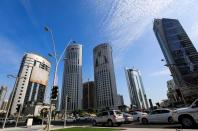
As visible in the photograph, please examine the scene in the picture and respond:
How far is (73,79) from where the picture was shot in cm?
17362

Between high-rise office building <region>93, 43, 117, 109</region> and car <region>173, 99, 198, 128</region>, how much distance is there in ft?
447

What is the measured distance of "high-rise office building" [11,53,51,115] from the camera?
118m

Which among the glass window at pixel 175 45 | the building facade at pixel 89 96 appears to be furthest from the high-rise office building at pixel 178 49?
the building facade at pixel 89 96

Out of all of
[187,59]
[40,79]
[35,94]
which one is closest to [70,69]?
[35,94]

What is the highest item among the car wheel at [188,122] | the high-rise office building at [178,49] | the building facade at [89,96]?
the high-rise office building at [178,49]

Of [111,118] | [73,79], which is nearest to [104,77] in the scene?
[73,79]

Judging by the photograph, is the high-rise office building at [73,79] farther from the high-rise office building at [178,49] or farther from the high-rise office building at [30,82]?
the high-rise office building at [178,49]

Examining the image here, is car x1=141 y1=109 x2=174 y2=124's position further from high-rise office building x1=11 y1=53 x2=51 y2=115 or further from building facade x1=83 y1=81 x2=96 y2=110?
building facade x1=83 y1=81 x2=96 y2=110

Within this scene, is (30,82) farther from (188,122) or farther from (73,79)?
(188,122)

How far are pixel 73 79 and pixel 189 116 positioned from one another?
166 metres

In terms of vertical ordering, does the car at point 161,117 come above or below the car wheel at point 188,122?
above

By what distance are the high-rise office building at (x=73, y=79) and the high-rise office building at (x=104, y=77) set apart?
1993cm

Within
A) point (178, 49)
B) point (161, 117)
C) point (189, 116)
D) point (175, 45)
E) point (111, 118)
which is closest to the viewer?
point (189, 116)

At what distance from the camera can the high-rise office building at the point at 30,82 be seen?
118m
